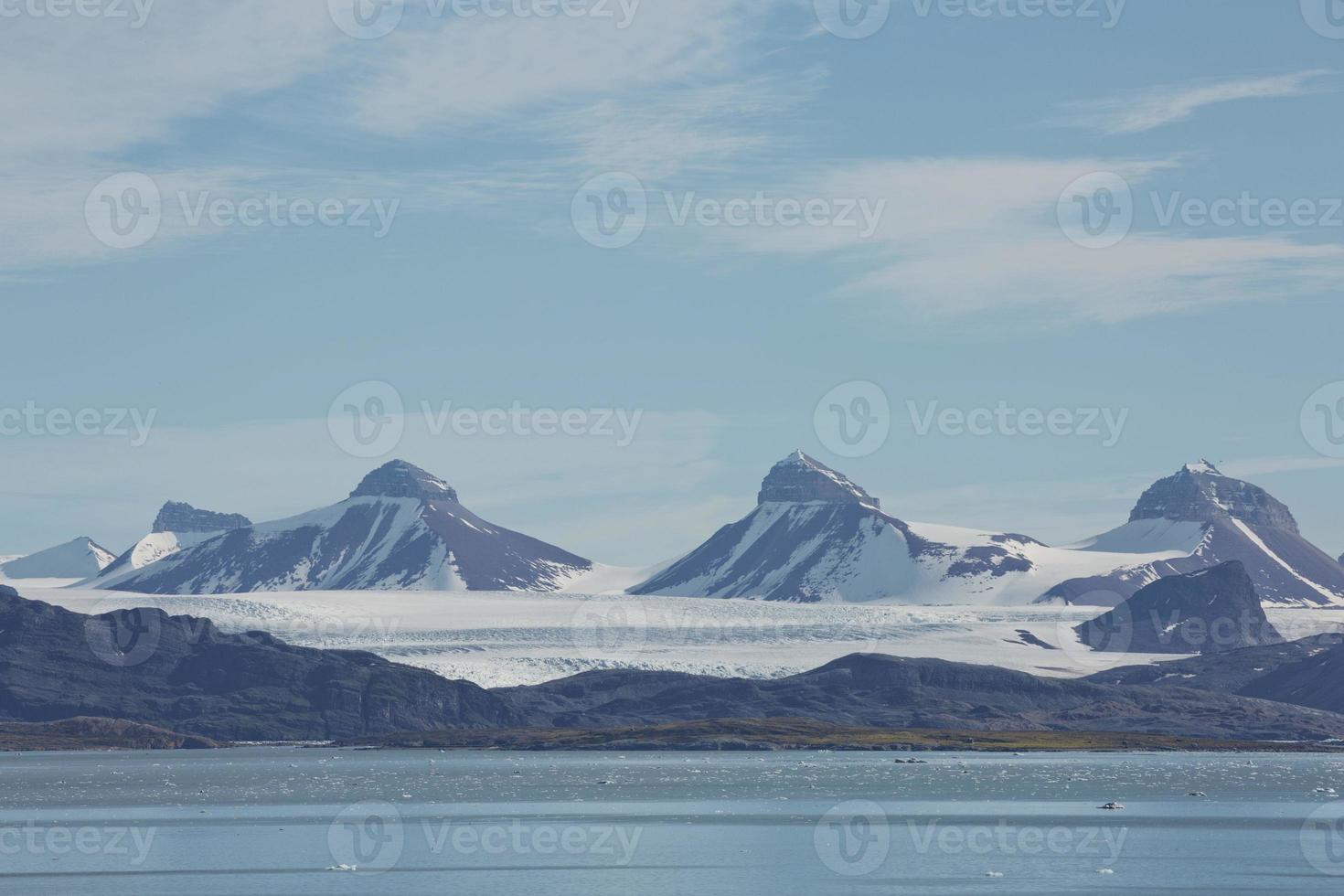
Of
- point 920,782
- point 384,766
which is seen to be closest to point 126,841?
point 920,782

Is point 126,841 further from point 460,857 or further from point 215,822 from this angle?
point 460,857

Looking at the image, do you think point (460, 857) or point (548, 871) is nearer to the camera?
point (548, 871)

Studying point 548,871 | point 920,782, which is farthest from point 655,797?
point 548,871

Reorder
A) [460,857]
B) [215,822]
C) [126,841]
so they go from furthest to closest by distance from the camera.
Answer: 1. [215,822]
2. [126,841]
3. [460,857]

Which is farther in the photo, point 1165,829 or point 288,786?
point 288,786

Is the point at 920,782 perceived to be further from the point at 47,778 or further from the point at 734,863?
the point at 47,778

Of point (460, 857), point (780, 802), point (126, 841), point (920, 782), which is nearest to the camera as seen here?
point (460, 857)
